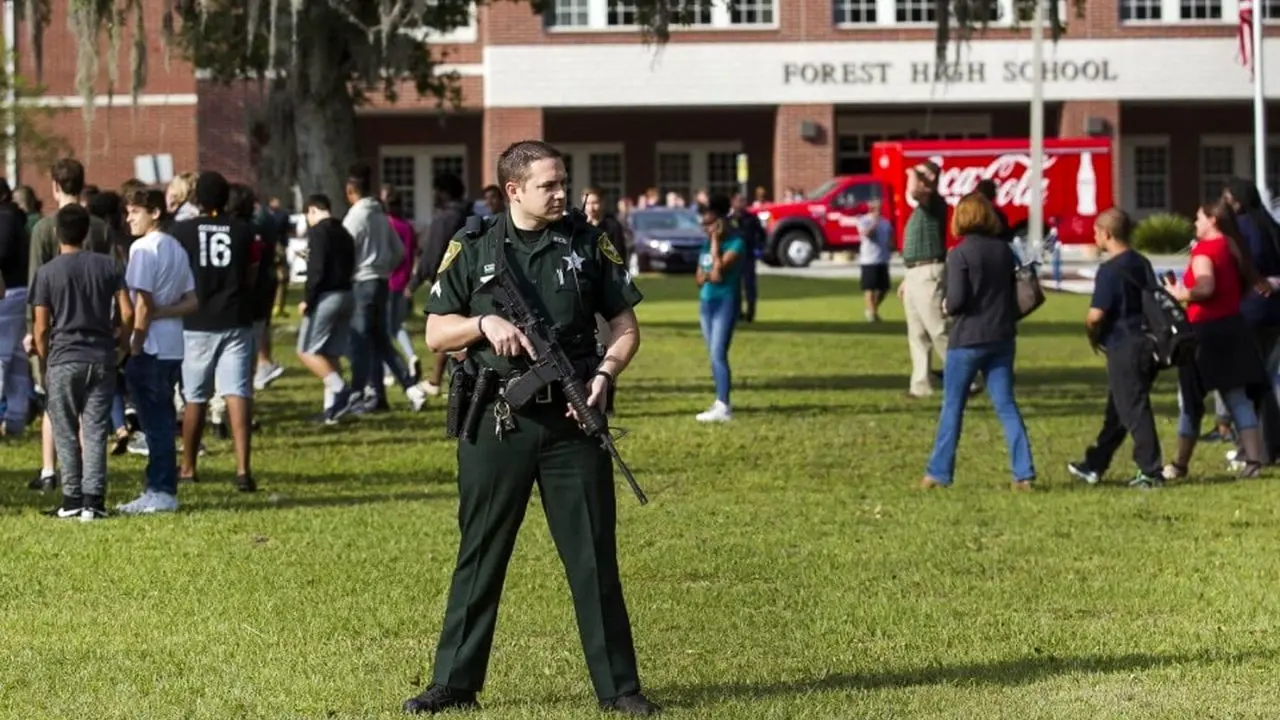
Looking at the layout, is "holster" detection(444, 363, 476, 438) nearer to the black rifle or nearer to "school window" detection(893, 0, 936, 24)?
the black rifle

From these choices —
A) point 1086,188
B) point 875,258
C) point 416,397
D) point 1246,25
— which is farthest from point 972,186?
point 416,397

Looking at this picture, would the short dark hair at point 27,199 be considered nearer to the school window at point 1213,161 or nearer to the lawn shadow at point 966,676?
the lawn shadow at point 966,676

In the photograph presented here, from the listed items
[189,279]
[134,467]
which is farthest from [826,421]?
[189,279]

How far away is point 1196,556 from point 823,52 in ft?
159

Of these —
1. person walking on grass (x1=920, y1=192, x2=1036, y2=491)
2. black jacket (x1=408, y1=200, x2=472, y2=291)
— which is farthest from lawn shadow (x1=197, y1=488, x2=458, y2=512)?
black jacket (x1=408, y1=200, x2=472, y2=291)

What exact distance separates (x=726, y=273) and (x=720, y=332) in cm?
44

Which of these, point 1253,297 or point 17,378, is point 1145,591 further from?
point 17,378

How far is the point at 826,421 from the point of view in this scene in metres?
17.9

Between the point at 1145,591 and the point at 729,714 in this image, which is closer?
the point at 729,714

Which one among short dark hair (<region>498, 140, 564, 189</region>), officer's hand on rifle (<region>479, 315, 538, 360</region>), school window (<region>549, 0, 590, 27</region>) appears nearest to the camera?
officer's hand on rifle (<region>479, 315, 538, 360</region>)

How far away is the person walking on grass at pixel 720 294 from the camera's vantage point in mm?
17328

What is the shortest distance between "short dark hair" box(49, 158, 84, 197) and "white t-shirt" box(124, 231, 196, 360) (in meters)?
0.60

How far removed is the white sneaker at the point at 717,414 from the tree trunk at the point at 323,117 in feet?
24.9

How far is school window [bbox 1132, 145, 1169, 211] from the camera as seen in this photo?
61.6 metres
